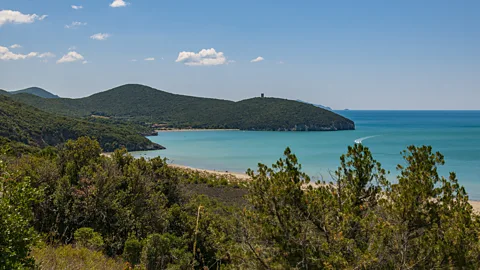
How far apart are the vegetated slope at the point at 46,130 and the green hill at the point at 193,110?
4513cm

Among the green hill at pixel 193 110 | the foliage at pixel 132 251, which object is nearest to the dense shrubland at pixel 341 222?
the foliage at pixel 132 251

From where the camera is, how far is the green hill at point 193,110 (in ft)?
391

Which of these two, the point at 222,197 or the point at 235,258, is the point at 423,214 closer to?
the point at 235,258

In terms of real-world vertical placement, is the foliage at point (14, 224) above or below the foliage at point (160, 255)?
above

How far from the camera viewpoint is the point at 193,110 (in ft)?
464

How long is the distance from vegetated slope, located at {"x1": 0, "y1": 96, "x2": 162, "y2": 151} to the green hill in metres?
45.1

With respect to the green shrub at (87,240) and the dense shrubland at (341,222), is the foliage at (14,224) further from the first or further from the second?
the green shrub at (87,240)

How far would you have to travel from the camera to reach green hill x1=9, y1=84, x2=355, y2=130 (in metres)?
119

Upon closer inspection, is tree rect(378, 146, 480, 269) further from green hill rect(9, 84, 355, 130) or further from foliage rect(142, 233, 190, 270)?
green hill rect(9, 84, 355, 130)

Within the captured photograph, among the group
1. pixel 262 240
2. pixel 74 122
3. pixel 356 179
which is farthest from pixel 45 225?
pixel 74 122

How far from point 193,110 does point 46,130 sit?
88.6 meters

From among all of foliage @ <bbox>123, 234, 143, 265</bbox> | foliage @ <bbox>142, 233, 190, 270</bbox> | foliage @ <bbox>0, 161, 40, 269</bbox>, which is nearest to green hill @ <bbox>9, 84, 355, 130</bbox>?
foliage @ <bbox>123, 234, 143, 265</bbox>

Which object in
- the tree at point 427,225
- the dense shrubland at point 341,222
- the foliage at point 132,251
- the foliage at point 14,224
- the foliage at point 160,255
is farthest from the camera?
the foliage at point 132,251

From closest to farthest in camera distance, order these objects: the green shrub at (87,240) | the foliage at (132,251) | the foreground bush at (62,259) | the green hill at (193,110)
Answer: the foreground bush at (62,259) → the green shrub at (87,240) → the foliage at (132,251) → the green hill at (193,110)
